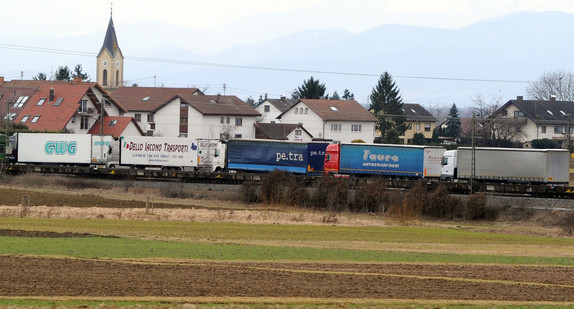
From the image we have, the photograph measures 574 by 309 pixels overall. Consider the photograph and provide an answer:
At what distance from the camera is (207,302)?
794 inches

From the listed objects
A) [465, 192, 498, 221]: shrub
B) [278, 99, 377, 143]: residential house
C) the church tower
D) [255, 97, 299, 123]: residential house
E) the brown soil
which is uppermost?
the church tower

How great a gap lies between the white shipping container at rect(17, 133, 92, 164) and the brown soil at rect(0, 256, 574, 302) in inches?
1942

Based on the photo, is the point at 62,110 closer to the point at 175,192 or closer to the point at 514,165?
the point at 175,192

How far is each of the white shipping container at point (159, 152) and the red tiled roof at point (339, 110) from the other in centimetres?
4742

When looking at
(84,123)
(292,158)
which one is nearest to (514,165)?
(292,158)

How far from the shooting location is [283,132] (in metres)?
115

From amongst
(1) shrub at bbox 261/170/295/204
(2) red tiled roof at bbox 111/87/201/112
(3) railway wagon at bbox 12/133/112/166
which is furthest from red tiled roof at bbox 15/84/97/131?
(1) shrub at bbox 261/170/295/204

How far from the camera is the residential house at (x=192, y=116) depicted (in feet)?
373

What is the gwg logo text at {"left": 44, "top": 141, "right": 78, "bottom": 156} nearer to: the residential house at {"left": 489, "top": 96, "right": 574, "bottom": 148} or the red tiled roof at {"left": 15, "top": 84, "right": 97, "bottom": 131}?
the red tiled roof at {"left": 15, "top": 84, "right": 97, "bottom": 131}

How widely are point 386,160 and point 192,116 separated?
161 feet

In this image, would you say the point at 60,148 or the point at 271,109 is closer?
the point at 60,148

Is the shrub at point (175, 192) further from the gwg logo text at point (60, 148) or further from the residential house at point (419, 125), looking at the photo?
the residential house at point (419, 125)

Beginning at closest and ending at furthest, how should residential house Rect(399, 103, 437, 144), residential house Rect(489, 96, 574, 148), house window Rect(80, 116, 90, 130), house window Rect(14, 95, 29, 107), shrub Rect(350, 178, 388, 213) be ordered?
1. shrub Rect(350, 178, 388, 213)
2. house window Rect(80, 116, 90, 130)
3. house window Rect(14, 95, 29, 107)
4. residential house Rect(489, 96, 574, 148)
5. residential house Rect(399, 103, 437, 144)

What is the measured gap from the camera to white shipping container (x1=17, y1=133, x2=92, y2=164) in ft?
247
